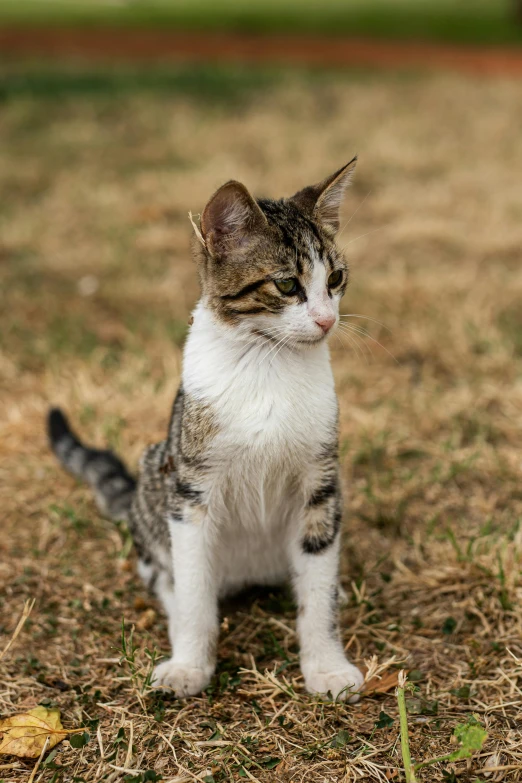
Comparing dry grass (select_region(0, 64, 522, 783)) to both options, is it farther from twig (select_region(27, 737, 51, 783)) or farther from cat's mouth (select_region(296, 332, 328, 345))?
cat's mouth (select_region(296, 332, 328, 345))

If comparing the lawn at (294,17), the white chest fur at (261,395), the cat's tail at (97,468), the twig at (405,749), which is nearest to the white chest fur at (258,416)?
the white chest fur at (261,395)

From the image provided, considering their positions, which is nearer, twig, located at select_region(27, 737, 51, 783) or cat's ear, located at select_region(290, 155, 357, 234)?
twig, located at select_region(27, 737, 51, 783)

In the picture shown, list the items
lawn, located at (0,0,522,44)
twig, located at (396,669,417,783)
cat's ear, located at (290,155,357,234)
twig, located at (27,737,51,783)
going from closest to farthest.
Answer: twig, located at (396,669,417,783) < twig, located at (27,737,51,783) < cat's ear, located at (290,155,357,234) < lawn, located at (0,0,522,44)

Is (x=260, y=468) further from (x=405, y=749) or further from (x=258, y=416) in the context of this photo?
(x=405, y=749)

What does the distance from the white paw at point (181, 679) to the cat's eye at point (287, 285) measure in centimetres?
115

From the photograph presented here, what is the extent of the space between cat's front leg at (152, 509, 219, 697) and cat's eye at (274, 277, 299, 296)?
701 millimetres

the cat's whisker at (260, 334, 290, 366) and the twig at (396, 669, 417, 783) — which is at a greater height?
the cat's whisker at (260, 334, 290, 366)

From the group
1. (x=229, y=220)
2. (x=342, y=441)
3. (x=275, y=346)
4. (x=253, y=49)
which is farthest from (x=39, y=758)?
(x=253, y=49)

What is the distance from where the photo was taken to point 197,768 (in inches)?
87.8

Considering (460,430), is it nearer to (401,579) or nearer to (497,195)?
(401,579)

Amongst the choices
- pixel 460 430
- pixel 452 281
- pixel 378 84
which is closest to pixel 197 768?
pixel 460 430

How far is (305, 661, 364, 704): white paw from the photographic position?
2479 millimetres

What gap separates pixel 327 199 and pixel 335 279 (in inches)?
11.2

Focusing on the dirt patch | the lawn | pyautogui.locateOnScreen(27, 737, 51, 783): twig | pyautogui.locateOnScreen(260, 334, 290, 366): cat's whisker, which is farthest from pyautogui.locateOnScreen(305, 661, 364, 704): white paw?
the lawn
